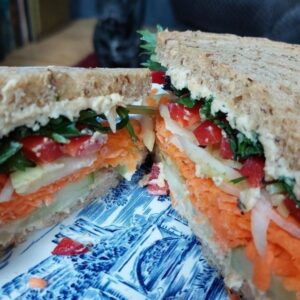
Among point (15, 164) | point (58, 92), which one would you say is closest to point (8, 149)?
point (15, 164)

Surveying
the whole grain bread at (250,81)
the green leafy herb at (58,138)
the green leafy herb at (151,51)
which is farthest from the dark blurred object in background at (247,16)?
the green leafy herb at (58,138)

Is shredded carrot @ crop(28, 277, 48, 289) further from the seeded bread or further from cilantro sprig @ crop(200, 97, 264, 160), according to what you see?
cilantro sprig @ crop(200, 97, 264, 160)

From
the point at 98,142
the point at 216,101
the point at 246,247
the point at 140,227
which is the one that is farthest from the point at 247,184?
the point at 98,142

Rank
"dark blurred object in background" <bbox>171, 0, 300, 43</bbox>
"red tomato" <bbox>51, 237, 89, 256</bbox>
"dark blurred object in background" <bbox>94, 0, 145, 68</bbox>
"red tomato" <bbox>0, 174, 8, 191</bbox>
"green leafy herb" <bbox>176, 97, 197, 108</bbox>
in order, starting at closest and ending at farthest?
"red tomato" <bbox>0, 174, 8, 191</bbox> → "red tomato" <bbox>51, 237, 89, 256</bbox> → "green leafy herb" <bbox>176, 97, 197, 108</bbox> → "dark blurred object in background" <bbox>171, 0, 300, 43</bbox> → "dark blurred object in background" <bbox>94, 0, 145, 68</bbox>

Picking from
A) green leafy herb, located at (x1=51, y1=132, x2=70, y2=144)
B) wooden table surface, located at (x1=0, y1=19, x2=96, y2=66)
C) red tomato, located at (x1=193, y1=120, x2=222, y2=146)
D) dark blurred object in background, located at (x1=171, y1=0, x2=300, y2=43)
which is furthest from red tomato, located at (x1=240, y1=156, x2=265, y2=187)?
wooden table surface, located at (x1=0, y1=19, x2=96, y2=66)

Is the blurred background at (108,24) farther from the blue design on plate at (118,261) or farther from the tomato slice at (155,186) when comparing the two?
the blue design on plate at (118,261)
